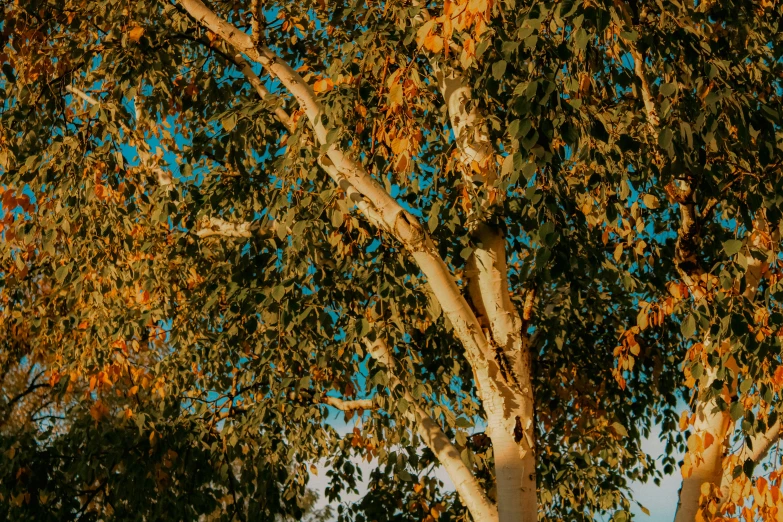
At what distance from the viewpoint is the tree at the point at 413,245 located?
4523 mm

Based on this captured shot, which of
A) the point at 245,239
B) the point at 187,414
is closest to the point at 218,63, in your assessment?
the point at 245,239

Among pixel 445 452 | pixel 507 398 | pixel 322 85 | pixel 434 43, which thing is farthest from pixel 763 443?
pixel 322 85

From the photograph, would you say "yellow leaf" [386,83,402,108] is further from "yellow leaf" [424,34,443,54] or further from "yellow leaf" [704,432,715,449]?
"yellow leaf" [704,432,715,449]

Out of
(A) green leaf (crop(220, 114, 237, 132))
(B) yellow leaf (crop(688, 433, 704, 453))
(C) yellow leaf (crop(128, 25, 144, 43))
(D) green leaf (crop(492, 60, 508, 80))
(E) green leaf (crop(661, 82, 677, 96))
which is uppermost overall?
(C) yellow leaf (crop(128, 25, 144, 43))

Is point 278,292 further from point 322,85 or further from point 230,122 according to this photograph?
point 322,85

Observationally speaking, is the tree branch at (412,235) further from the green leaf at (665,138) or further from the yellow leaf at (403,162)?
the green leaf at (665,138)

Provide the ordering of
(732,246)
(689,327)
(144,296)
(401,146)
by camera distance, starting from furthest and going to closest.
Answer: (144,296), (401,146), (689,327), (732,246)

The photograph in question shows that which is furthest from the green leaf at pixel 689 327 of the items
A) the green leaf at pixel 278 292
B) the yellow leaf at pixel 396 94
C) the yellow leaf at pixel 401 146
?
the green leaf at pixel 278 292

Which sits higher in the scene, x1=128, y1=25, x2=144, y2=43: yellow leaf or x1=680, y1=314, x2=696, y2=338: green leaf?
x1=128, y1=25, x2=144, y2=43: yellow leaf

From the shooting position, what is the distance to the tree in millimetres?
4523

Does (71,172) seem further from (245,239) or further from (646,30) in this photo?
(646,30)

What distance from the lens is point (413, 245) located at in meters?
4.92

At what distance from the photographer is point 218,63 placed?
743cm

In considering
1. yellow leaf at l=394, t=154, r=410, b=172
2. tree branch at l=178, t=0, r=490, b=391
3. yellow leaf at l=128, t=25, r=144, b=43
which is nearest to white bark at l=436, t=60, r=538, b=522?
tree branch at l=178, t=0, r=490, b=391
